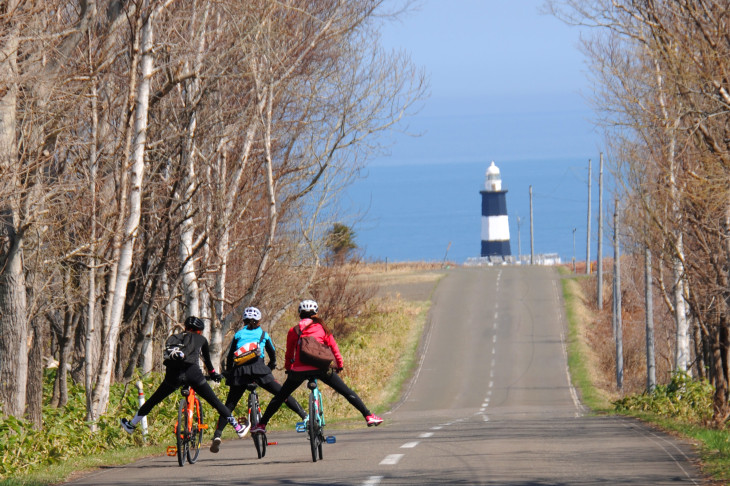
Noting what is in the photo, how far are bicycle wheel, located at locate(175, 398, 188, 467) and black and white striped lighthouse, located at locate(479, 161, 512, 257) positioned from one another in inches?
3684

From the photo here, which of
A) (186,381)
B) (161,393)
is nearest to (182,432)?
(186,381)

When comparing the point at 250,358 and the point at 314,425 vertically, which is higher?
the point at 250,358

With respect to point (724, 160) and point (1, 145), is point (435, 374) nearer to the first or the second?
point (724, 160)

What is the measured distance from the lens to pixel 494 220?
348 ft

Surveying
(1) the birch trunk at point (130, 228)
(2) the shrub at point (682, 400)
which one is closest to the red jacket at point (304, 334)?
(1) the birch trunk at point (130, 228)

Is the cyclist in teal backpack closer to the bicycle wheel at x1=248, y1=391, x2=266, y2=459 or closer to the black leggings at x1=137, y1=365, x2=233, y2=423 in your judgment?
the bicycle wheel at x1=248, y1=391, x2=266, y2=459

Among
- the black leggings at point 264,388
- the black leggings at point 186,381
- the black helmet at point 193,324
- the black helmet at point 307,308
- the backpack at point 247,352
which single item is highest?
the black helmet at point 307,308

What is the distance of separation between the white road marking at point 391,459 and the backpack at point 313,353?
1.29 metres

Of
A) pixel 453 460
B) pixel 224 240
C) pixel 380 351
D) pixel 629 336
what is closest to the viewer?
pixel 453 460

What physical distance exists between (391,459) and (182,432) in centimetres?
249

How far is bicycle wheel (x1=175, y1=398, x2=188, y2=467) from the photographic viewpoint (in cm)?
1270

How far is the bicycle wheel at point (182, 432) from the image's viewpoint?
41.7 ft

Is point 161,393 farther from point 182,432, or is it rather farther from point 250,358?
point 250,358

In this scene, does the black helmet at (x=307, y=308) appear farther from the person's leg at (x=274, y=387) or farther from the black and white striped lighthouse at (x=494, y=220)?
the black and white striped lighthouse at (x=494, y=220)
